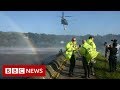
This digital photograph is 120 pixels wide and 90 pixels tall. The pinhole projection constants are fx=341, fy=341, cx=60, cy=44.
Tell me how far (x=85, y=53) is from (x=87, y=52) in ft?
0.30

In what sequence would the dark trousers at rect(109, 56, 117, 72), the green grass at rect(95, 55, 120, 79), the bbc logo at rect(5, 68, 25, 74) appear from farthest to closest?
→ the dark trousers at rect(109, 56, 117, 72) → the green grass at rect(95, 55, 120, 79) → the bbc logo at rect(5, 68, 25, 74)

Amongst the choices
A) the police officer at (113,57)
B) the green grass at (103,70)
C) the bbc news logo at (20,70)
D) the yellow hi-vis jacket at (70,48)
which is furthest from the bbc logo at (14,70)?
the police officer at (113,57)

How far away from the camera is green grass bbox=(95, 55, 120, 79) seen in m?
12.9

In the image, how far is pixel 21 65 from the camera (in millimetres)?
12594

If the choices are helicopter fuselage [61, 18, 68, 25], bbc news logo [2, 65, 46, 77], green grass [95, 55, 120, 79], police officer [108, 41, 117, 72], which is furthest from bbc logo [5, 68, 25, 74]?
police officer [108, 41, 117, 72]

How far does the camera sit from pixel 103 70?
1350 cm

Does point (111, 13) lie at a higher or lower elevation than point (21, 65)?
higher

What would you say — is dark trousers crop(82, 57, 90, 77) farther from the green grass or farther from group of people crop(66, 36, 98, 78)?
the green grass

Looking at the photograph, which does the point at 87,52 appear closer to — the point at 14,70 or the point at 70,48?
the point at 70,48

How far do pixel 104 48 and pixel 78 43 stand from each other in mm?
1029

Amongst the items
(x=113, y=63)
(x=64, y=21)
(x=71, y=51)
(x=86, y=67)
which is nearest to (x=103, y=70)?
(x=113, y=63)

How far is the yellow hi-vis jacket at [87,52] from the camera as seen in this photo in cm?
1307
